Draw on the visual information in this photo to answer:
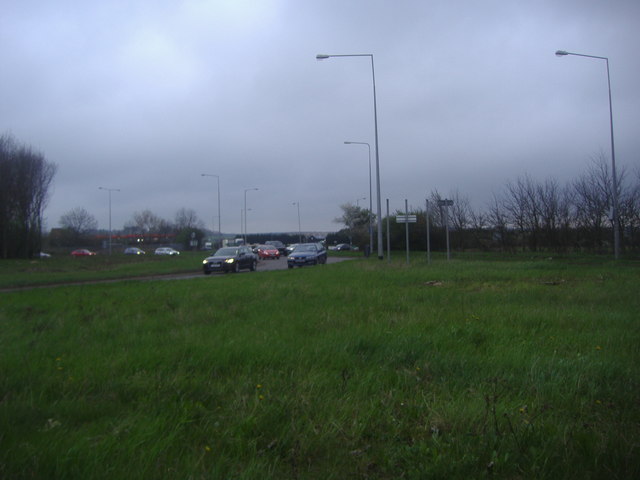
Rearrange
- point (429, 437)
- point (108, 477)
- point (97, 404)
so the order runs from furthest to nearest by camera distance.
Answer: point (97, 404) < point (429, 437) < point (108, 477)

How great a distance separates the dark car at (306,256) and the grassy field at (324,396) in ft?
74.8

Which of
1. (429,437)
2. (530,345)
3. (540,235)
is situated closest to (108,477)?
(429,437)

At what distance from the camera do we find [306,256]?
31453 millimetres

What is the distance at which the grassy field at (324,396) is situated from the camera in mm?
3199

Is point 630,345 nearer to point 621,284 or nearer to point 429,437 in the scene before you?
point 429,437

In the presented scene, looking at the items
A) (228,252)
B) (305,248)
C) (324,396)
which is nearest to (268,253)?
(305,248)

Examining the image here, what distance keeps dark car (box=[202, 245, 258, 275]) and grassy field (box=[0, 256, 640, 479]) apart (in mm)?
18511

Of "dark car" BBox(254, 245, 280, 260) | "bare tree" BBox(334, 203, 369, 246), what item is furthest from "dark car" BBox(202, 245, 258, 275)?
"bare tree" BBox(334, 203, 369, 246)

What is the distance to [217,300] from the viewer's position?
1088 cm

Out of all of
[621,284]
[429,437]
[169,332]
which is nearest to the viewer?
[429,437]

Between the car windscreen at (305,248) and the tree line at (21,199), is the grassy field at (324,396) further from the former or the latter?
the tree line at (21,199)

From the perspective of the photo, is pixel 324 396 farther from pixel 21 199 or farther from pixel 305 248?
pixel 21 199

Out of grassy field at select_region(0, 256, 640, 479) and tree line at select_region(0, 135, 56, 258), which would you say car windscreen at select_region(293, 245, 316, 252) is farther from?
tree line at select_region(0, 135, 56, 258)

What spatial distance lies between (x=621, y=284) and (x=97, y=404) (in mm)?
13414
